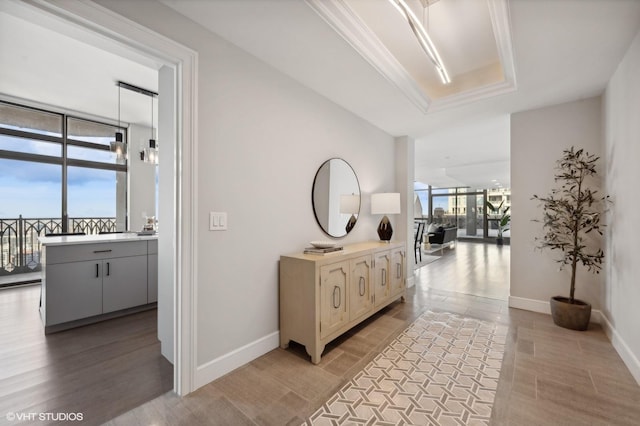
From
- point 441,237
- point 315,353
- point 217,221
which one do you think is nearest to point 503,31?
point 217,221

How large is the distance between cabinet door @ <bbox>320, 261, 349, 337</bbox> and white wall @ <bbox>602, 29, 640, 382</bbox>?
2179mm

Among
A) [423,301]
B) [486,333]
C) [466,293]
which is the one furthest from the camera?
[466,293]

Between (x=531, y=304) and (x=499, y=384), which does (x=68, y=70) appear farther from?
(x=531, y=304)

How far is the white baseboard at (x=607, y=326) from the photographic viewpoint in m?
1.95

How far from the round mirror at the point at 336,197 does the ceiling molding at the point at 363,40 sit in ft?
3.46

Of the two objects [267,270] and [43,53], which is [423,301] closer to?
[267,270]

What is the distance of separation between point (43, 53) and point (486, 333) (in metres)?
5.75

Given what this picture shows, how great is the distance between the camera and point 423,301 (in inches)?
142

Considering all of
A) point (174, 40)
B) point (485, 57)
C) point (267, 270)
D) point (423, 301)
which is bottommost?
point (423, 301)

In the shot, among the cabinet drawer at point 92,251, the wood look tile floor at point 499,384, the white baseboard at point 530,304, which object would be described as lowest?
the wood look tile floor at point 499,384

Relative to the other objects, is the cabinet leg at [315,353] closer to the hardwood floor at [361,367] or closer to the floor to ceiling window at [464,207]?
the hardwood floor at [361,367]

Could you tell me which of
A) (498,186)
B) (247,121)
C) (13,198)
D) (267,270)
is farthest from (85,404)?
(498,186)

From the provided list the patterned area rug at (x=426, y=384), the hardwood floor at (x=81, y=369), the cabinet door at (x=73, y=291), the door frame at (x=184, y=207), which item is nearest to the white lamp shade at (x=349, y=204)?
the patterned area rug at (x=426, y=384)

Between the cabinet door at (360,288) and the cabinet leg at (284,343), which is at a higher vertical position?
the cabinet door at (360,288)
